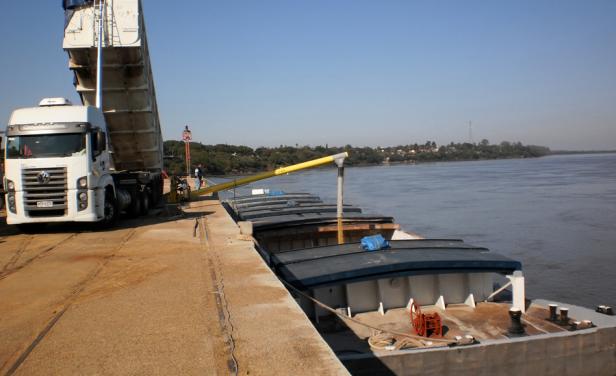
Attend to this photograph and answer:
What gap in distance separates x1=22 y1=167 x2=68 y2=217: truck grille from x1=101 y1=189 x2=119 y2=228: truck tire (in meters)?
1.34

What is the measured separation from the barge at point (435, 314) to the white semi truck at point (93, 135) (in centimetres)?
487

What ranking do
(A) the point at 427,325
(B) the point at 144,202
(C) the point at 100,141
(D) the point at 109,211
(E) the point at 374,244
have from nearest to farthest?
(A) the point at 427,325, (E) the point at 374,244, (C) the point at 100,141, (D) the point at 109,211, (B) the point at 144,202

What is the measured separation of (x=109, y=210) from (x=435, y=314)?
30.5 feet

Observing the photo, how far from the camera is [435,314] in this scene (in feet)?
32.6

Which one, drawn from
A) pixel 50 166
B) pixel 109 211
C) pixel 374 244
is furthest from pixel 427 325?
pixel 50 166

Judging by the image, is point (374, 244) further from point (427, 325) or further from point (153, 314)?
point (153, 314)

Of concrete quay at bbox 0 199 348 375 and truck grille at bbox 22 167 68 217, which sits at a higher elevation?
truck grille at bbox 22 167 68 217

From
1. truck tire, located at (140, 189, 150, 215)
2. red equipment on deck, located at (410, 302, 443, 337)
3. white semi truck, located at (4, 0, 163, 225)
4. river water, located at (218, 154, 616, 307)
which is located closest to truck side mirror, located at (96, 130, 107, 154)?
white semi truck, located at (4, 0, 163, 225)

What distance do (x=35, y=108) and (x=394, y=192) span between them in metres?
46.9

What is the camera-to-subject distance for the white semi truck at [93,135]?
1272 cm

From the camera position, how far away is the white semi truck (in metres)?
12.7

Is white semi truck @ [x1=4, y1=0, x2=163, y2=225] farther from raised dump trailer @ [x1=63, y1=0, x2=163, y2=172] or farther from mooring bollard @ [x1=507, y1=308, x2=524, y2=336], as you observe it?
mooring bollard @ [x1=507, y1=308, x2=524, y2=336]

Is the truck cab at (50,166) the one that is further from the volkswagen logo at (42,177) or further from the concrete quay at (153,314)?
the concrete quay at (153,314)

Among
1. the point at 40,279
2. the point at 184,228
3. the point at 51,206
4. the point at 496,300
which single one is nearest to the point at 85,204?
the point at 51,206
